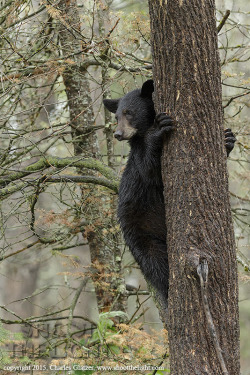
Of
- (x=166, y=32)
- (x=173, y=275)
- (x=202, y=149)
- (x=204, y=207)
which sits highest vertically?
(x=166, y=32)

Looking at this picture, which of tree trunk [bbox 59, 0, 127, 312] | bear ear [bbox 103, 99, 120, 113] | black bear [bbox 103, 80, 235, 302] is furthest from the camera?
tree trunk [bbox 59, 0, 127, 312]

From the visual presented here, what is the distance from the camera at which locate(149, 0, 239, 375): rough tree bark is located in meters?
2.71

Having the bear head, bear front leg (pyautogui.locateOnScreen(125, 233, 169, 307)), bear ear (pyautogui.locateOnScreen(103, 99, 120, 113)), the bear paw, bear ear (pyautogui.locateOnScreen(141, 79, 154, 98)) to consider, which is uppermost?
bear ear (pyautogui.locateOnScreen(103, 99, 120, 113))

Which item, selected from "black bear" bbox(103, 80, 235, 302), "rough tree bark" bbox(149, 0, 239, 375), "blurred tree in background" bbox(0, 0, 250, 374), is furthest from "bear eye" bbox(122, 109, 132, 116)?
"rough tree bark" bbox(149, 0, 239, 375)

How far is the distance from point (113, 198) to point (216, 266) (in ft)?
13.5

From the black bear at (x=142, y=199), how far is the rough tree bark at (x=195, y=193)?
38.5 inches

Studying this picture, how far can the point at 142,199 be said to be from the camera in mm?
4191

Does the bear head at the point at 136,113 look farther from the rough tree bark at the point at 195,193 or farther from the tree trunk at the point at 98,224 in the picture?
the tree trunk at the point at 98,224

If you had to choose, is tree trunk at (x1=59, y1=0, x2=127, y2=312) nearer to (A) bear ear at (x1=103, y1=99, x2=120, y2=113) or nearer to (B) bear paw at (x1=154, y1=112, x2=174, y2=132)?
(A) bear ear at (x1=103, y1=99, x2=120, y2=113)

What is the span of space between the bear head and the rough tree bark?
115 cm

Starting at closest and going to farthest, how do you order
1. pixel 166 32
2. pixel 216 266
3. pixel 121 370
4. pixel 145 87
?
pixel 216 266, pixel 166 32, pixel 145 87, pixel 121 370

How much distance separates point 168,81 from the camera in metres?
2.94

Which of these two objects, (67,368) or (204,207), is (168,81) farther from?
(67,368)

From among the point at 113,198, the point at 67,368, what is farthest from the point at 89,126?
the point at 67,368
